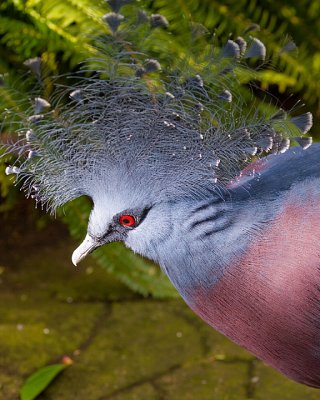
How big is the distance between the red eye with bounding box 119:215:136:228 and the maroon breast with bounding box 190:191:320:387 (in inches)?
8.8

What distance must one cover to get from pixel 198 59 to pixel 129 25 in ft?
0.59

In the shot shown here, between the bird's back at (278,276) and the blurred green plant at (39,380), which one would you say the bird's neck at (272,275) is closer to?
the bird's back at (278,276)

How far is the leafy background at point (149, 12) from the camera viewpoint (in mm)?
2248

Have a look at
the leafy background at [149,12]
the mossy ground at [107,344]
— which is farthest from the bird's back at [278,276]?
the mossy ground at [107,344]

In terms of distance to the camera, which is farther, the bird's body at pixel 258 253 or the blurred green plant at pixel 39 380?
the blurred green plant at pixel 39 380

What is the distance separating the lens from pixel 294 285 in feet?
4.88

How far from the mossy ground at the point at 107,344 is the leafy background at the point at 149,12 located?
0.25 meters

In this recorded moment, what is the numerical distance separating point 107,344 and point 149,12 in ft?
4.22

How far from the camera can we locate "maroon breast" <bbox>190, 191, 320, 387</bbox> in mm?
1475

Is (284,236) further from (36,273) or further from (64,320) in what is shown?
(36,273)

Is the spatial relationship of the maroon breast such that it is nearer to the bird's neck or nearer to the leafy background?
the bird's neck

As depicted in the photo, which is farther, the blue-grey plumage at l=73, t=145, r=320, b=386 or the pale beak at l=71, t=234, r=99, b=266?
the pale beak at l=71, t=234, r=99, b=266

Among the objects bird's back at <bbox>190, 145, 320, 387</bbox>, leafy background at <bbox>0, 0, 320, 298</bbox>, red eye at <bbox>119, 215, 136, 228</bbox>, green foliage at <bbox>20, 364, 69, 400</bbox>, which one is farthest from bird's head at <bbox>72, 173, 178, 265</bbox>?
green foliage at <bbox>20, 364, 69, 400</bbox>

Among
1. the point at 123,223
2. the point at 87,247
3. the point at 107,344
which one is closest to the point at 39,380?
the point at 107,344
